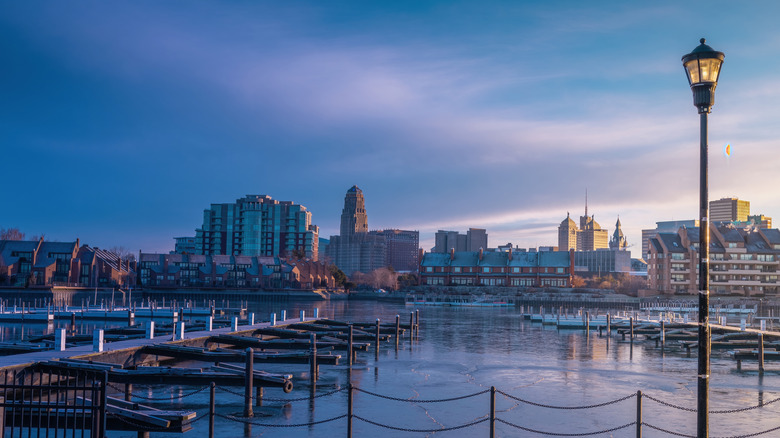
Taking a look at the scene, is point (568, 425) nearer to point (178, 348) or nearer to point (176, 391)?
point (176, 391)

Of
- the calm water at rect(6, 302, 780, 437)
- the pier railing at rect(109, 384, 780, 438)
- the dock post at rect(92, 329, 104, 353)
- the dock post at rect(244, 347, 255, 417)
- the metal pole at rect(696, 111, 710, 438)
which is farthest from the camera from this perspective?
the dock post at rect(92, 329, 104, 353)

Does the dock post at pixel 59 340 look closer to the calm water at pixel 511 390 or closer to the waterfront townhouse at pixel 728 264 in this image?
the calm water at pixel 511 390

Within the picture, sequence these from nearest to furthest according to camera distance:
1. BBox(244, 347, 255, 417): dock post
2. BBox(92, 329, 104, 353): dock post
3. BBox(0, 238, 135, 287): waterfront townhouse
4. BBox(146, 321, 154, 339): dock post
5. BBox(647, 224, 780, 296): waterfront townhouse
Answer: BBox(244, 347, 255, 417): dock post < BBox(92, 329, 104, 353): dock post < BBox(146, 321, 154, 339): dock post < BBox(647, 224, 780, 296): waterfront townhouse < BBox(0, 238, 135, 287): waterfront townhouse

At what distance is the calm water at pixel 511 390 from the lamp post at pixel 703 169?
8193mm

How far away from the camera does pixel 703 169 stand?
12.9 m

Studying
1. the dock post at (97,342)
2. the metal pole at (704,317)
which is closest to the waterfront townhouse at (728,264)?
the dock post at (97,342)

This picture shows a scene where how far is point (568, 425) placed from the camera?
21281 millimetres

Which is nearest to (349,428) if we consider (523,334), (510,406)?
(510,406)

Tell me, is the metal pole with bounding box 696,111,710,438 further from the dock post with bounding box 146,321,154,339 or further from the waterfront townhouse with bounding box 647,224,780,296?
the waterfront townhouse with bounding box 647,224,780,296

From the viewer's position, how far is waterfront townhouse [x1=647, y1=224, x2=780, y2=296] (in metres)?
144

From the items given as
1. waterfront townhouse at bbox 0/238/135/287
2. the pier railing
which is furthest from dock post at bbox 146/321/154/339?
waterfront townhouse at bbox 0/238/135/287

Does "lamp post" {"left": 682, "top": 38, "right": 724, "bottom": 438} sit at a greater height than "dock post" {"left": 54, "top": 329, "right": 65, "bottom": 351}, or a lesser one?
greater

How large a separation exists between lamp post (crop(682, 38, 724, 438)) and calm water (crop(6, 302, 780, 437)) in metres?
8.19

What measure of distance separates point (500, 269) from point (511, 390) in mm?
148558
